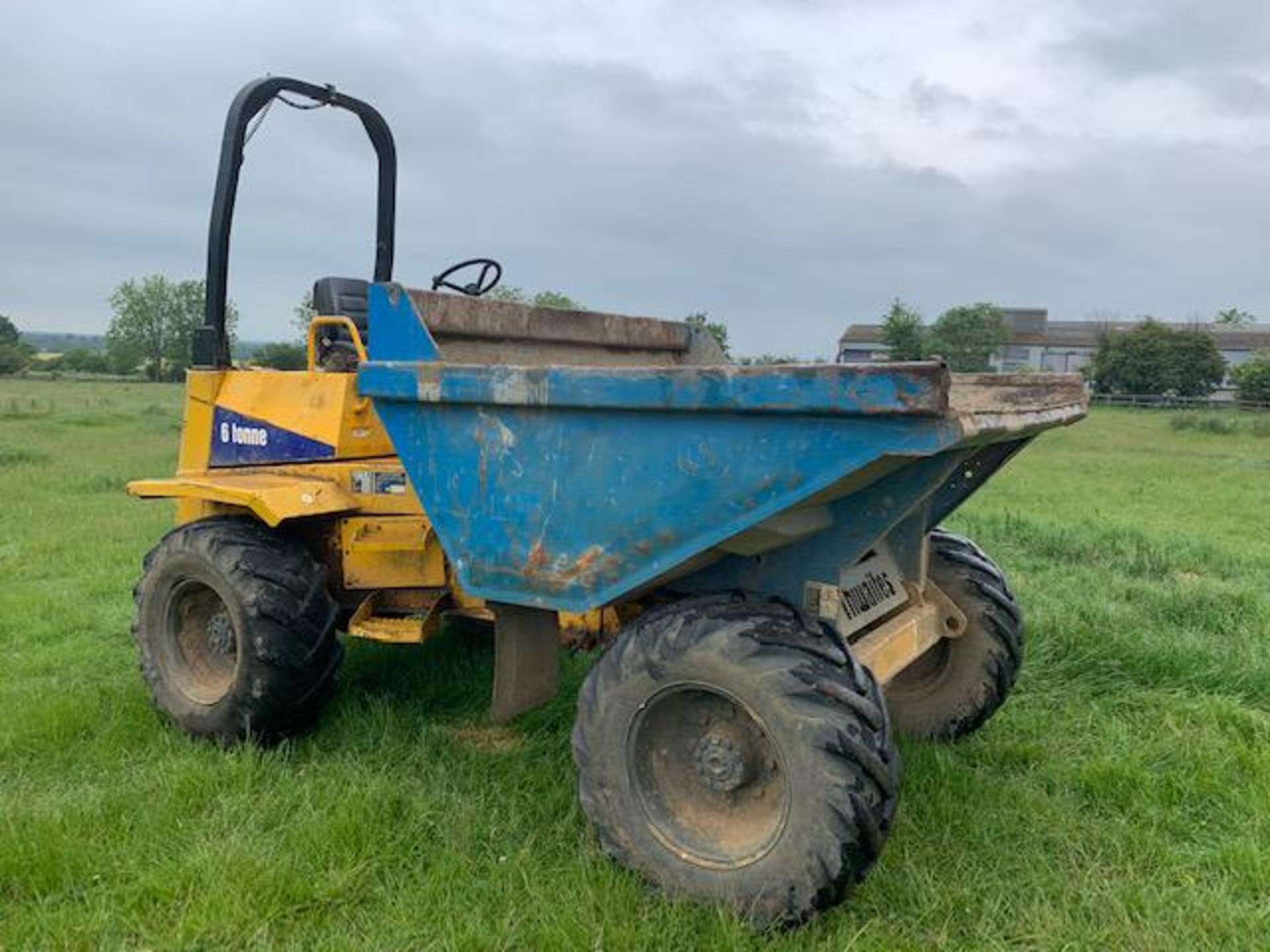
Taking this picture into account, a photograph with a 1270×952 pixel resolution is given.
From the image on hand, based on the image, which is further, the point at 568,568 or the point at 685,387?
the point at 568,568

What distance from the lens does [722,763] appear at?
294cm

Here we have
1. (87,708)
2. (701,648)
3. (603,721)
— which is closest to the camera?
(701,648)

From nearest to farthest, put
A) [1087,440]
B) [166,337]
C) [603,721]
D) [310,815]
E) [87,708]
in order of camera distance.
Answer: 1. [603,721]
2. [310,815]
3. [87,708]
4. [1087,440]
5. [166,337]

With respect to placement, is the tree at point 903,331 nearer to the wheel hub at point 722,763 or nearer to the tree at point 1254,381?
the tree at point 1254,381

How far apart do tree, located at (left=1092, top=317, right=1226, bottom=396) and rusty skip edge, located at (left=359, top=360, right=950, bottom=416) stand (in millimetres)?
50697

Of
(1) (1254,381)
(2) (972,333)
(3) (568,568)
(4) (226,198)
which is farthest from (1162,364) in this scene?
(3) (568,568)

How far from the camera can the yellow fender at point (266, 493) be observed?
12.6ft

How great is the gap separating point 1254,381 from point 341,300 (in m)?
44.7

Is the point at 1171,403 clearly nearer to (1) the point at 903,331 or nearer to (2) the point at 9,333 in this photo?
(1) the point at 903,331

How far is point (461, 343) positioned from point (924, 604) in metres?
2.05

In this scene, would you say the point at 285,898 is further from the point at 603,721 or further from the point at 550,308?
the point at 550,308

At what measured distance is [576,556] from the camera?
3.06 m

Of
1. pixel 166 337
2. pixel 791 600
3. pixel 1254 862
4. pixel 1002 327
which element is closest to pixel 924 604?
pixel 791 600

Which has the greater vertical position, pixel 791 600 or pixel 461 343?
pixel 461 343
